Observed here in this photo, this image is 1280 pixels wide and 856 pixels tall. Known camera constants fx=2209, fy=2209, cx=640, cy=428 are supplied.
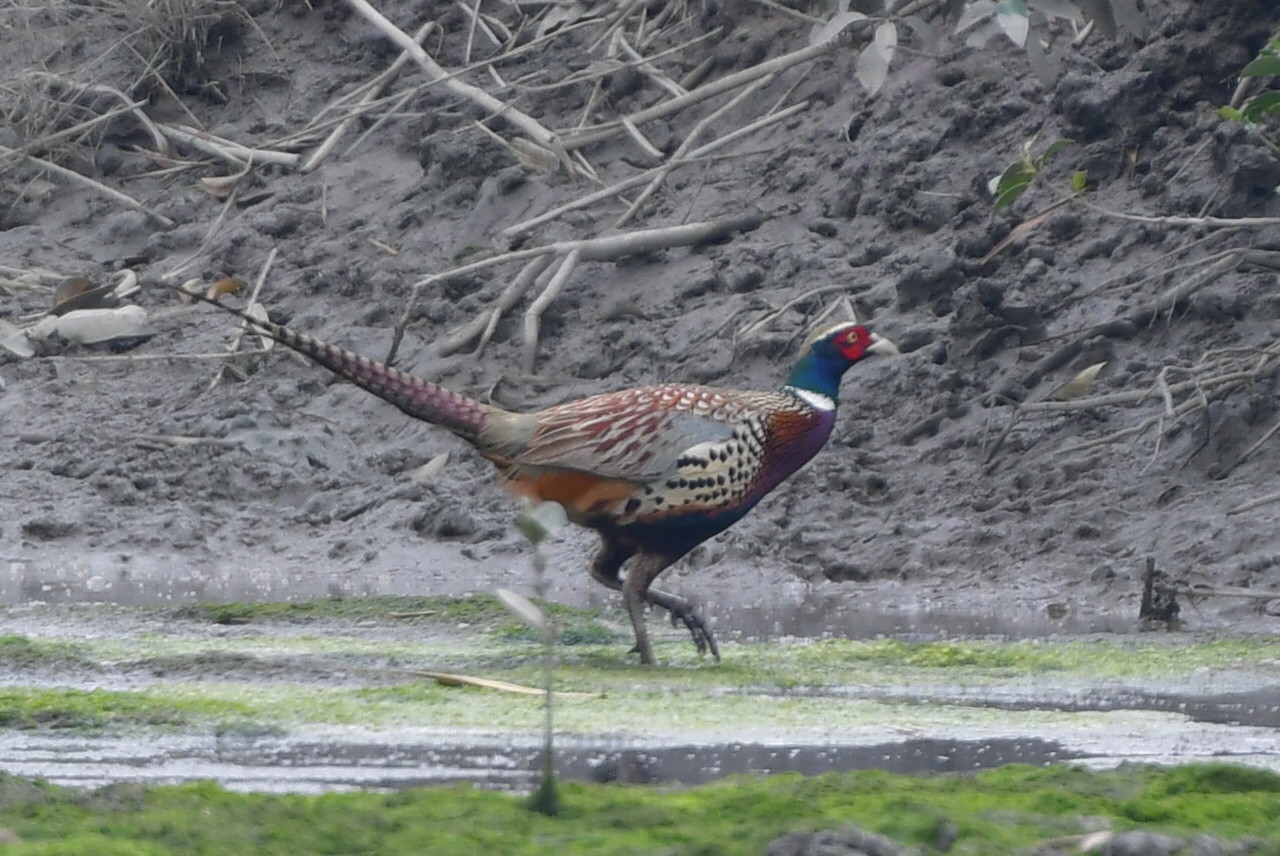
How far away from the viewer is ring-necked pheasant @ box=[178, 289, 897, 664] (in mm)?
7141

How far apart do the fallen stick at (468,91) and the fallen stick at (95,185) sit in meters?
1.84

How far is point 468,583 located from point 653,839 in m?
6.56

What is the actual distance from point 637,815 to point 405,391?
4.02m

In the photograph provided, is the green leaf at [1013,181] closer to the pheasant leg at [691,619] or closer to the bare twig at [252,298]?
the pheasant leg at [691,619]

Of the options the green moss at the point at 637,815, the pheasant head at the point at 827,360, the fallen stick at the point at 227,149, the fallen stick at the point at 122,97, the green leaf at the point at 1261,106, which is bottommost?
the green moss at the point at 637,815

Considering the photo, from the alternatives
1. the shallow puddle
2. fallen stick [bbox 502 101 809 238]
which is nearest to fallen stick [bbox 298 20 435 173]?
fallen stick [bbox 502 101 809 238]

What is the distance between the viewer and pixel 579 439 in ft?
23.8

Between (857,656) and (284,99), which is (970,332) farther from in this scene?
(284,99)

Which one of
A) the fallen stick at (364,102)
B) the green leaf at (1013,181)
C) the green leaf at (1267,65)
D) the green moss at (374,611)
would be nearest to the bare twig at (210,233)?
the fallen stick at (364,102)

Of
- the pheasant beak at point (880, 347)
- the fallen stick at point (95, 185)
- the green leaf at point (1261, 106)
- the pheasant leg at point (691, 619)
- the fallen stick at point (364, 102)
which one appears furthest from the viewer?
the fallen stick at point (95, 185)

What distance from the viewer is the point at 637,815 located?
355cm

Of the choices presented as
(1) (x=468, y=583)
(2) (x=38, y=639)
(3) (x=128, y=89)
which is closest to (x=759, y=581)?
(1) (x=468, y=583)

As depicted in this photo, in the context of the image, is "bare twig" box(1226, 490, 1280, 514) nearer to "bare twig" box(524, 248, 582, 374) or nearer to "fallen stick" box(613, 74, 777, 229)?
"bare twig" box(524, 248, 582, 374)

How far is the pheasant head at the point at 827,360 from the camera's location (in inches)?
303
